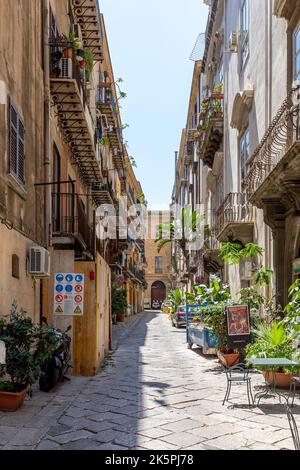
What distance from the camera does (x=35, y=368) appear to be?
802 centimetres

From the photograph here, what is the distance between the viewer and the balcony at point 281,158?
10305 mm

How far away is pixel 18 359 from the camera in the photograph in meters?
7.77

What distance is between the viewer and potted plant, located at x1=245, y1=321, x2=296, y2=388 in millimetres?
9648

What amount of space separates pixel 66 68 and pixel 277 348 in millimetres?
7437

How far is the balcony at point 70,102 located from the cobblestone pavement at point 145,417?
6.11 m

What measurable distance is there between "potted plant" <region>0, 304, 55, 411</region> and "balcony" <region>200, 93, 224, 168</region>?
14.9 m

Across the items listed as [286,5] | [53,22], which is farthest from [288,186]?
[53,22]

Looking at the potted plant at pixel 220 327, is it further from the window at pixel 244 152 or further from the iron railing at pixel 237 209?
the window at pixel 244 152

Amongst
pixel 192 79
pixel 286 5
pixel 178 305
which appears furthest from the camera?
pixel 192 79

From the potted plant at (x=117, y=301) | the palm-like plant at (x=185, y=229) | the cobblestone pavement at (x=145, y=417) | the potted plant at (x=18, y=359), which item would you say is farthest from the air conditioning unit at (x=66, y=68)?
the potted plant at (x=117, y=301)

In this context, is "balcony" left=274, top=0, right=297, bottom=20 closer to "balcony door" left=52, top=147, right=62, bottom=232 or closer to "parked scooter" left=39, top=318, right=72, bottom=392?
"balcony door" left=52, top=147, right=62, bottom=232

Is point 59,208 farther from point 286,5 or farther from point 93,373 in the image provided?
point 286,5

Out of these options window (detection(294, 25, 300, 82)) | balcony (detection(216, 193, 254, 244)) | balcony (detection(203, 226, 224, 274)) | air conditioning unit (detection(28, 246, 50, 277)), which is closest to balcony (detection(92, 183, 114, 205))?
balcony (detection(203, 226, 224, 274))
